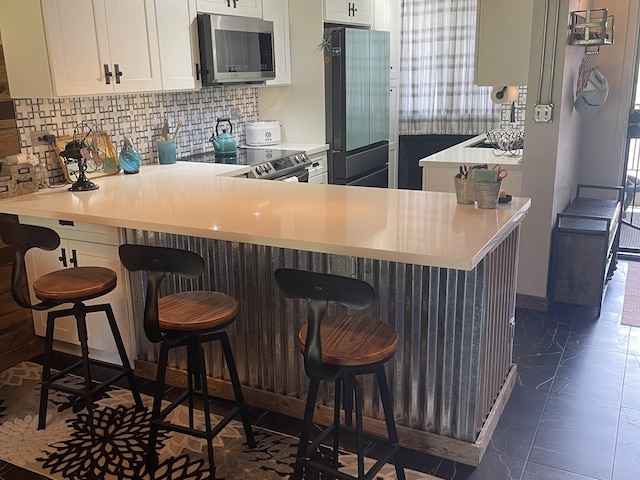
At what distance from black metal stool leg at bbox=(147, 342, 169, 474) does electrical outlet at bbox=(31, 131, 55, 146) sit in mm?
1703

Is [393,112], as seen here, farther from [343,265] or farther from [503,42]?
[343,265]

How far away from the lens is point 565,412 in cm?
275

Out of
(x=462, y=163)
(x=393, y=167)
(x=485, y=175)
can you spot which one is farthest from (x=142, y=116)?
(x=393, y=167)

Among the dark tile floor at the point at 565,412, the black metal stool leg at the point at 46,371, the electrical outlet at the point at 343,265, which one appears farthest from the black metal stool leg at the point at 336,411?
the black metal stool leg at the point at 46,371

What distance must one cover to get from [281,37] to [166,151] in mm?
1481

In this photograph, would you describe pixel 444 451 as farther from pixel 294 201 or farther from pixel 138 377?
pixel 138 377

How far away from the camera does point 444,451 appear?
94.7 inches

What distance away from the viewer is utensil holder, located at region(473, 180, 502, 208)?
246cm

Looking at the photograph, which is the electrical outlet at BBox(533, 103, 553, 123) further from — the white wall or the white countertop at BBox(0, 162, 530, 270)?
the white wall

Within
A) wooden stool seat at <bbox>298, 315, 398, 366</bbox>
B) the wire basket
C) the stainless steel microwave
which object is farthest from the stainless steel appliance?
wooden stool seat at <bbox>298, 315, 398, 366</bbox>

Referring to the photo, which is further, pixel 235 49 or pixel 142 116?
pixel 235 49

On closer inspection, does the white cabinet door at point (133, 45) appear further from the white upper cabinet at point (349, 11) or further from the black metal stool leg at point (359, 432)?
the black metal stool leg at point (359, 432)

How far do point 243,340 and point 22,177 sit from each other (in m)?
1.47

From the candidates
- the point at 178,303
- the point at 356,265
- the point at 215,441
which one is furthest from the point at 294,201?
the point at 215,441
